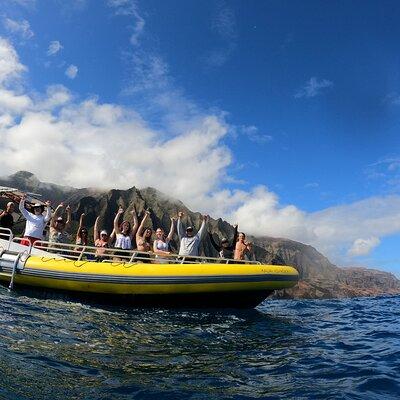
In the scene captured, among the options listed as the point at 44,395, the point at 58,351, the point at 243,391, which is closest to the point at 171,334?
the point at 58,351

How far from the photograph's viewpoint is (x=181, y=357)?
21.0ft

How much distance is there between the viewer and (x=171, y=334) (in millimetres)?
8008

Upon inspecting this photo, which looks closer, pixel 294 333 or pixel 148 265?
pixel 294 333

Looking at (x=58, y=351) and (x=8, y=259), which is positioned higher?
(x=8, y=259)

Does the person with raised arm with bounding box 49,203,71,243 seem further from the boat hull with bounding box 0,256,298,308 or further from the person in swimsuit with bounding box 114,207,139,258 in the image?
the boat hull with bounding box 0,256,298,308

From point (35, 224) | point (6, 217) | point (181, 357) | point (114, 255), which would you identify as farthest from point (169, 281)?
point (6, 217)

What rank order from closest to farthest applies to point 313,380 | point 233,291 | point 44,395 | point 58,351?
1. point 44,395
2. point 313,380
3. point 58,351
4. point 233,291

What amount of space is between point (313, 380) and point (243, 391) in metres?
1.16

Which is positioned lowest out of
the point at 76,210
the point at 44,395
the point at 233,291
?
the point at 44,395

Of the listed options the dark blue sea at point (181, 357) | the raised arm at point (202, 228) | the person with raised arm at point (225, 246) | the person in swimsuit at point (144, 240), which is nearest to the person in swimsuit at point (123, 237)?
the person in swimsuit at point (144, 240)

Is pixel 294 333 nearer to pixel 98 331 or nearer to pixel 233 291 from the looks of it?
pixel 233 291

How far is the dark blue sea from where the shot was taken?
4.89 metres

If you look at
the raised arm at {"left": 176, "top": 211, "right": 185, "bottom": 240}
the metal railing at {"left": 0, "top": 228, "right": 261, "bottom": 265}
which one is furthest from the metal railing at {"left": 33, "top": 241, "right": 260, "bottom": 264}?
the raised arm at {"left": 176, "top": 211, "right": 185, "bottom": 240}

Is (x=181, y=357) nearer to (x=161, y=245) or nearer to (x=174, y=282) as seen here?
(x=174, y=282)
